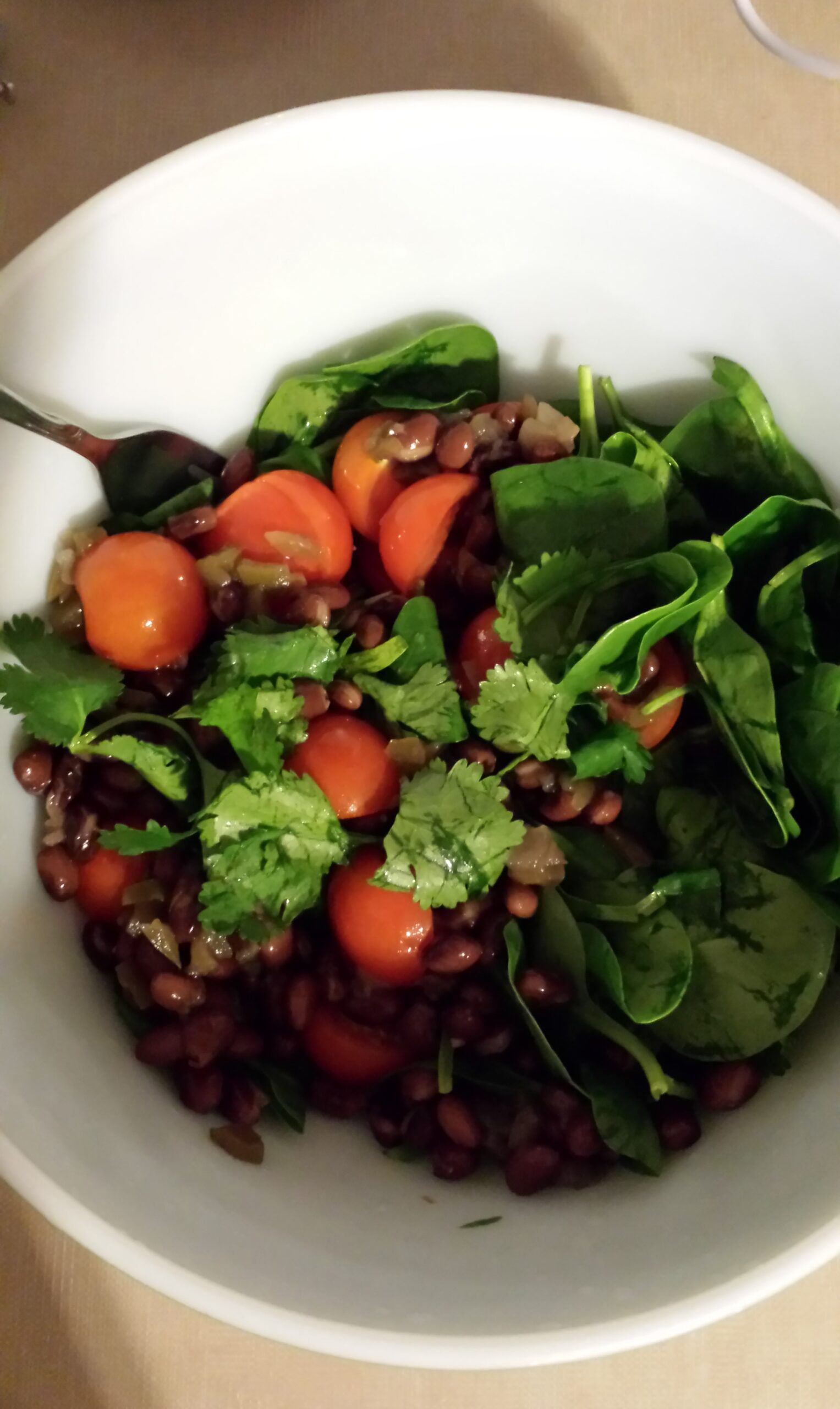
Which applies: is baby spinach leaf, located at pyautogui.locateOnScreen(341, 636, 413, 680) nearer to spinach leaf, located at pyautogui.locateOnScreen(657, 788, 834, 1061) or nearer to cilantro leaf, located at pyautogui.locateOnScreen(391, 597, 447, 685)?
cilantro leaf, located at pyautogui.locateOnScreen(391, 597, 447, 685)

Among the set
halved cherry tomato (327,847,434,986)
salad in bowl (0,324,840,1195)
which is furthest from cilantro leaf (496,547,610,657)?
halved cherry tomato (327,847,434,986)

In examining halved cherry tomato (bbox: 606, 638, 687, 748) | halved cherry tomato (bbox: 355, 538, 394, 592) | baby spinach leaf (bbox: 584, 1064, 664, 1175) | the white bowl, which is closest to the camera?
the white bowl

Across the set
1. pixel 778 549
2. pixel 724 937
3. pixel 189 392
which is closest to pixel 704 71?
pixel 778 549

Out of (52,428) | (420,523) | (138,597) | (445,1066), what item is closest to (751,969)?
(445,1066)

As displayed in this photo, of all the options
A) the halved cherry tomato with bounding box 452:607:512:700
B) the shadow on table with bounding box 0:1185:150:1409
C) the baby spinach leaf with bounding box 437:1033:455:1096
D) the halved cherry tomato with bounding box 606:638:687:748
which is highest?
the halved cherry tomato with bounding box 452:607:512:700

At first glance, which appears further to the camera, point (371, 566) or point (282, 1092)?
point (371, 566)

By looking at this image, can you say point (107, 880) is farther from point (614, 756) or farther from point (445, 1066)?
point (614, 756)

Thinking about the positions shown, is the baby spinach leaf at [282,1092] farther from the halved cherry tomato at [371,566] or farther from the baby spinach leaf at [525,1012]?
the halved cherry tomato at [371,566]
